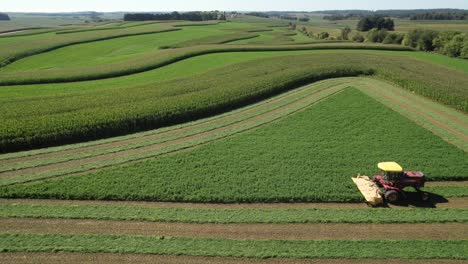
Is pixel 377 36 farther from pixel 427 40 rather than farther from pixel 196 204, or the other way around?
pixel 196 204

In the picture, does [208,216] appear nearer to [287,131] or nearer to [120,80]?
[287,131]

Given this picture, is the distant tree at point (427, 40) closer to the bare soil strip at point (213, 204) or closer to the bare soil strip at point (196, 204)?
the bare soil strip at point (213, 204)

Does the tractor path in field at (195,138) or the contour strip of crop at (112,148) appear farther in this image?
the tractor path in field at (195,138)

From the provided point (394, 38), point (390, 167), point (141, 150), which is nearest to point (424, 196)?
point (390, 167)

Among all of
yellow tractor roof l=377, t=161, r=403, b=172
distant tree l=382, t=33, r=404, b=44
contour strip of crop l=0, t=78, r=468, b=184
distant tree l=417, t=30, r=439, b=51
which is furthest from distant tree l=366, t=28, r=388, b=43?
yellow tractor roof l=377, t=161, r=403, b=172

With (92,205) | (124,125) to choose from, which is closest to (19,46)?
(124,125)

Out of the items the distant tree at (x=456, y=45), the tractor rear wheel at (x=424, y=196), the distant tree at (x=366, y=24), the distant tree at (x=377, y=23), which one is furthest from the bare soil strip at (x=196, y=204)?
the distant tree at (x=377, y=23)

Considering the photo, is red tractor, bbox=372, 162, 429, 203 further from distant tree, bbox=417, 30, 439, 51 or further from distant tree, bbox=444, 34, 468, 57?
distant tree, bbox=417, 30, 439, 51

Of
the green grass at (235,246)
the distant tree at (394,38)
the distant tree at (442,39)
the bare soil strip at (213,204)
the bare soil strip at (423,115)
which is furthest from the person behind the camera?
the distant tree at (394,38)
